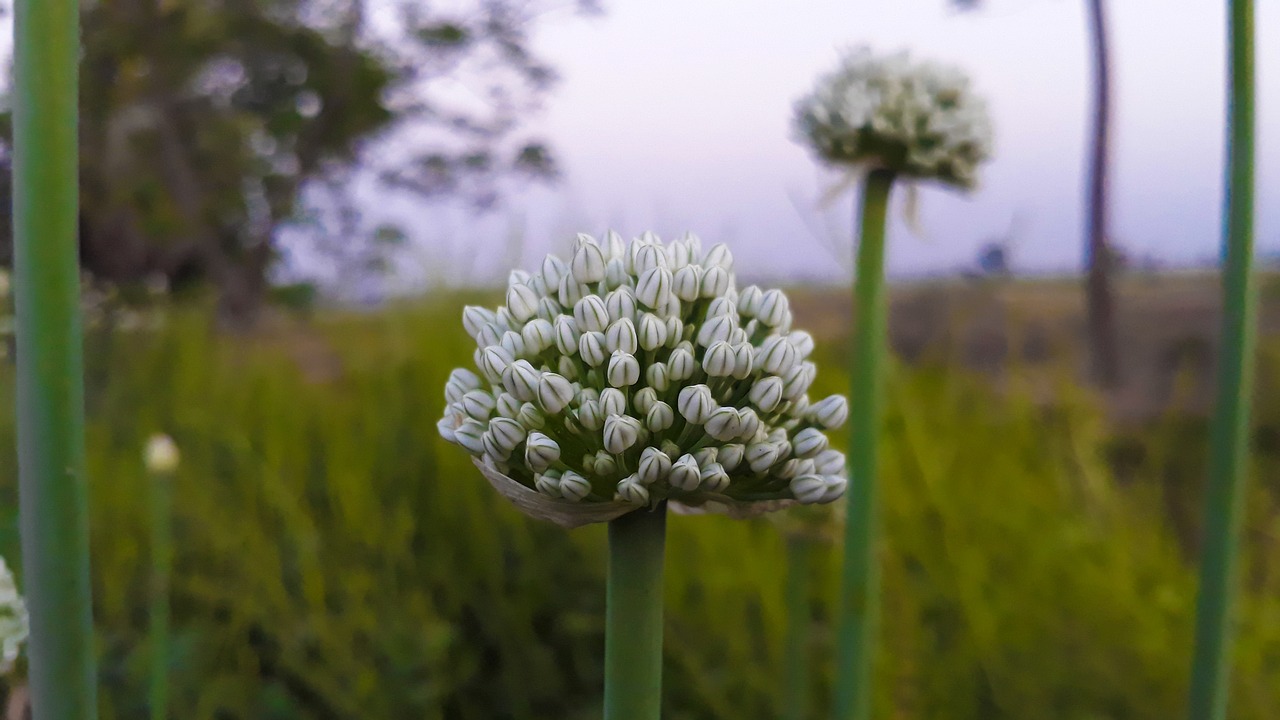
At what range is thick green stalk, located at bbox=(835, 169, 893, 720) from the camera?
0.91 meters

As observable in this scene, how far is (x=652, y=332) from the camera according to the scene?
0.59 meters

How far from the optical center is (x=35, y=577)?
1.49 ft

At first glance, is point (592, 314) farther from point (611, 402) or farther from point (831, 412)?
point (831, 412)

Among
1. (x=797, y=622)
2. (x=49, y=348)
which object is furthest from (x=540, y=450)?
(x=797, y=622)

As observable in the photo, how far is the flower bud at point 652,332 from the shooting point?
0.59 m

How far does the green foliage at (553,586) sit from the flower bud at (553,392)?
1.34 metres

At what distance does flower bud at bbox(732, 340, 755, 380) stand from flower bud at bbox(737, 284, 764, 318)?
3.7 inches

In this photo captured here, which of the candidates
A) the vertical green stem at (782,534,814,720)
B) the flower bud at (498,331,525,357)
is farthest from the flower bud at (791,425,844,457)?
the vertical green stem at (782,534,814,720)

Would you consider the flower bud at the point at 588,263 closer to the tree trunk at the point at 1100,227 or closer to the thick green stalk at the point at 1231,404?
the thick green stalk at the point at 1231,404

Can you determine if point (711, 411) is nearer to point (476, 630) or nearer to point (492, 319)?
point (492, 319)

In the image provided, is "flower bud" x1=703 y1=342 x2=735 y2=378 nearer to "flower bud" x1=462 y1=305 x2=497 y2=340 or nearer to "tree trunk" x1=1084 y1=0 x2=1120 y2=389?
"flower bud" x1=462 y1=305 x2=497 y2=340

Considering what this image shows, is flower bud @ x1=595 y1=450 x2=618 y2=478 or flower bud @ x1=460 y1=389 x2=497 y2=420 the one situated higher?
flower bud @ x1=460 y1=389 x2=497 y2=420

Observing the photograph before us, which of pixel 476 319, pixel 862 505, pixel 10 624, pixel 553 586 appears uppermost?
pixel 476 319

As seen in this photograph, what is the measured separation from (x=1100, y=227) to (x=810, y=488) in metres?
5.59
